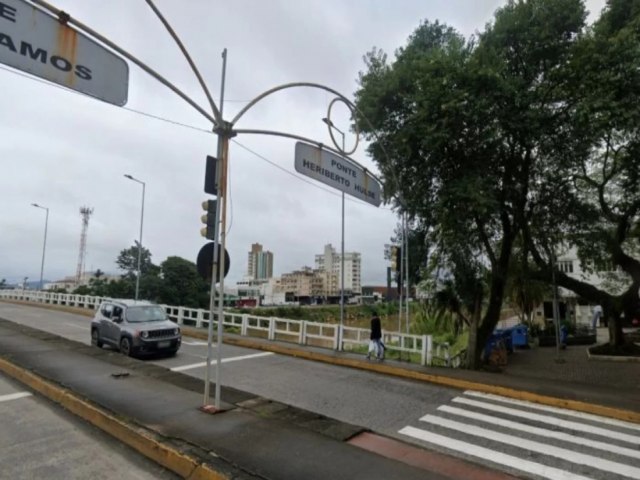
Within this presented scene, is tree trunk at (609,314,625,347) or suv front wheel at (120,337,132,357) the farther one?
tree trunk at (609,314,625,347)

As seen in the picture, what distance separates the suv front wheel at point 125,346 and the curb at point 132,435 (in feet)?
14.5

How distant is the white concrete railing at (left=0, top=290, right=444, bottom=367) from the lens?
44.9 feet

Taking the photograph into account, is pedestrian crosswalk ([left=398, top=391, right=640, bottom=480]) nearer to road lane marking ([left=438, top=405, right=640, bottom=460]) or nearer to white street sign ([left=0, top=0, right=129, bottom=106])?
road lane marking ([left=438, top=405, right=640, bottom=460])

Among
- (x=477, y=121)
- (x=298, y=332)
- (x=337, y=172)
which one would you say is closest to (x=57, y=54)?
(x=337, y=172)

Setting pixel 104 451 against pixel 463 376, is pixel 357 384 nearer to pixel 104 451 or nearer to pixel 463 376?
pixel 463 376

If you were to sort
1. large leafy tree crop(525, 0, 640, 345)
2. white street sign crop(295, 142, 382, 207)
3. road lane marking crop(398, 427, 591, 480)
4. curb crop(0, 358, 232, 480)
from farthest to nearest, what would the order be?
large leafy tree crop(525, 0, 640, 345), white street sign crop(295, 142, 382, 207), road lane marking crop(398, 427, 591, 480), curb crop(0, 358, 232, 480)

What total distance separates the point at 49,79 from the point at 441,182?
10.9 m

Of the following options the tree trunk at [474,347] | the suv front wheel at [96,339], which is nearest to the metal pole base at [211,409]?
the tree trunk at [474,347]

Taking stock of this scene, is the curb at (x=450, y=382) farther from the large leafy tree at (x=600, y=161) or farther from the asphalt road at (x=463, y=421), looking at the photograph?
the large leafy tree at (x=600, y=161)

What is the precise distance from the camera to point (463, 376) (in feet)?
35.6

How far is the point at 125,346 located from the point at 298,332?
6.49 meters

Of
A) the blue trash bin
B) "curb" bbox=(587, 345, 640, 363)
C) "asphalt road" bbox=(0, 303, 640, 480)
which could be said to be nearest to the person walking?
"asphalt road" bbox=(0, 303, 640, 480)

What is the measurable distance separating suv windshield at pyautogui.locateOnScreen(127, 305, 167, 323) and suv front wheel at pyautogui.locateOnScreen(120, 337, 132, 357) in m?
0.72

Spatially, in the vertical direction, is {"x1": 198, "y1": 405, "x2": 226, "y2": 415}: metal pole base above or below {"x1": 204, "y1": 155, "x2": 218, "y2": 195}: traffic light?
below
